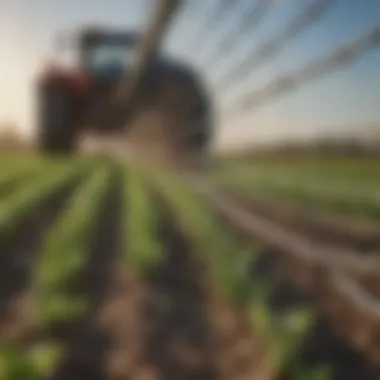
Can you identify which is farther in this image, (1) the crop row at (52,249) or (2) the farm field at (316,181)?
(2) the farm field at (316,181)

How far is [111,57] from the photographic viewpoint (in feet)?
2.10

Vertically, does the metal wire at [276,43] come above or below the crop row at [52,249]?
above

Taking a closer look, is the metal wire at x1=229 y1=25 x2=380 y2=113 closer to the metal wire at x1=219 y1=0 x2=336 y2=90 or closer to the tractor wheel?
the metal wire at x1=219 y1=0 x2=336 y2=90

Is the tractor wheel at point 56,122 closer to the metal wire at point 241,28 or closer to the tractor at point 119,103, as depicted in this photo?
the tractor at point 119,103

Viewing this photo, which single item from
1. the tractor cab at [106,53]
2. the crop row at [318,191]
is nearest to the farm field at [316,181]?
the crop row at [318,191]

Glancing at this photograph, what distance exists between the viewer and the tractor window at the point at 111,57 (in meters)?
0.63

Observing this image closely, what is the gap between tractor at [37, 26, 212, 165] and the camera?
62 centimetres

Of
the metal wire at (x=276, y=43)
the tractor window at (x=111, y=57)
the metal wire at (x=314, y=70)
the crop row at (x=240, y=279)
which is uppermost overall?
the tractor window at (x=111, y=57)

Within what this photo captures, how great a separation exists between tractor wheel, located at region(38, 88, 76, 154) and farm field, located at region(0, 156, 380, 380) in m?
0.02

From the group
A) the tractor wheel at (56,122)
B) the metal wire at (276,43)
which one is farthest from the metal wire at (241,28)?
the tractor wheel at (56,122)

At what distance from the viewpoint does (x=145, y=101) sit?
2.07ft

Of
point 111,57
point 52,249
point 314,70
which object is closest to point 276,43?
point 314,70

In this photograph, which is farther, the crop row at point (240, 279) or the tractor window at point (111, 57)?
the tractor window at point (111, 57)

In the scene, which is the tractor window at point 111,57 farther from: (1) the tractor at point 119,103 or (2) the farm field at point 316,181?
(2) the farm field at point 316,181
